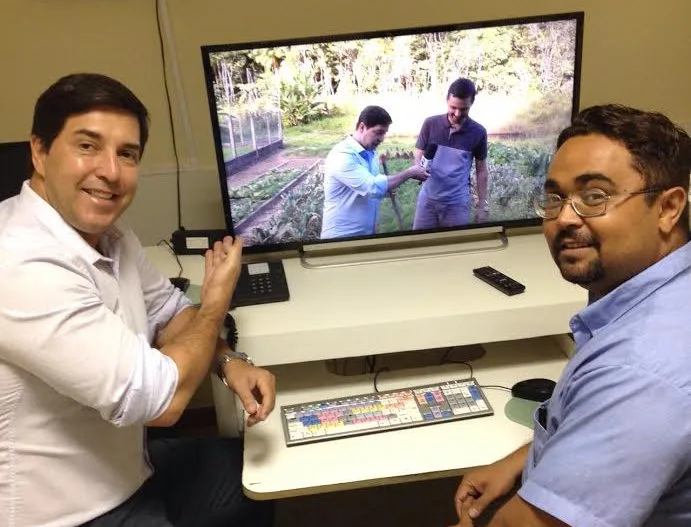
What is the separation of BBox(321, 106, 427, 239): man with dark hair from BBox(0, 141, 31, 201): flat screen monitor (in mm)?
762

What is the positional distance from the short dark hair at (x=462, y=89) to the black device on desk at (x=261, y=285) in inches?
25.4

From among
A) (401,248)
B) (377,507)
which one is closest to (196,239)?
(401,248)

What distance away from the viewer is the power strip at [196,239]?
1882mm

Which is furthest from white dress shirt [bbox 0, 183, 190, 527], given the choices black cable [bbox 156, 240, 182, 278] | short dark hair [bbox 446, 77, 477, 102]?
short dark hair [bbox 446, 77, 477, 102]

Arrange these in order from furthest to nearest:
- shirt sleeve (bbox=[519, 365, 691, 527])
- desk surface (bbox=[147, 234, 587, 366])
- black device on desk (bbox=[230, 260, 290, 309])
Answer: black device on desk (bbox=[230, 260, 290, 309]) → desk surface (bbox=[147, 234, 587, 366]) → shirt sleeve (bbox=[519, 365, 691, 527])

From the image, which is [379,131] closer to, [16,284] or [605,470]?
[16,284]

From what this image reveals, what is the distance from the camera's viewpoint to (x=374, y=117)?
1.70 metres

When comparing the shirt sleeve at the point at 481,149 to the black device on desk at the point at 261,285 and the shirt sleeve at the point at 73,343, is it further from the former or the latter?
the shirt sleeve at the point at 73,343

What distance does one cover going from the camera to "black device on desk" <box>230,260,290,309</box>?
159 centimetres

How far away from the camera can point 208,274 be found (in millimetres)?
1387

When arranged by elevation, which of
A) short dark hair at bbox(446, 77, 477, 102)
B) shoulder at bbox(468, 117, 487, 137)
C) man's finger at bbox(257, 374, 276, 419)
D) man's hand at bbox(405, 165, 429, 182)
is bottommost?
man's finger at bbox(257, 374, 276, 419)

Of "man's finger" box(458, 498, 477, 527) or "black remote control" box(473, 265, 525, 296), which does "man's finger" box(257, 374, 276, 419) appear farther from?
"black remote control" box(473, 265, 525, 296)

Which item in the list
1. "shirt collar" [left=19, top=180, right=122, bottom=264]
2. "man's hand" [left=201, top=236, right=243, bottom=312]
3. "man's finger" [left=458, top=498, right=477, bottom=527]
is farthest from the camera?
"man's hand" [left=201, top=236, right=243, bottom=312]

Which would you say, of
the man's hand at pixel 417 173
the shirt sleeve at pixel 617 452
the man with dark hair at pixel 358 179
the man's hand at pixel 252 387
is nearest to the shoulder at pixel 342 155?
the man with dark hair at pixel 358 179
